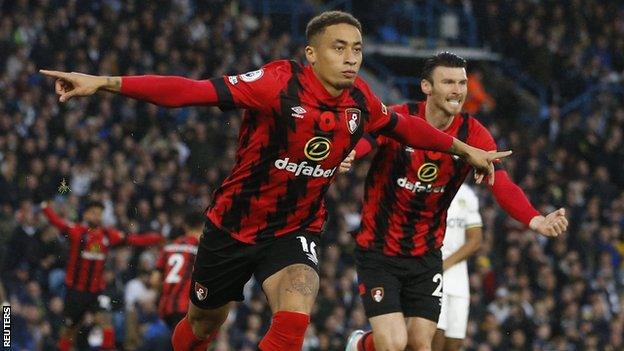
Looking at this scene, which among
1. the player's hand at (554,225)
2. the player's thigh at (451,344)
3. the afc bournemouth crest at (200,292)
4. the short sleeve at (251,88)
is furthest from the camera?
the player's thigh at (451,344)

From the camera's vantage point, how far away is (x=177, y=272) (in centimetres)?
1349

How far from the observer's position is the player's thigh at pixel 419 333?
31.2 ft

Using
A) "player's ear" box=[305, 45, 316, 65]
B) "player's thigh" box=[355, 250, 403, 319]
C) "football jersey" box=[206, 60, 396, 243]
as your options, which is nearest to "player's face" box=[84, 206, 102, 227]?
"player's thigh" box=[355, 250, 403, 319]

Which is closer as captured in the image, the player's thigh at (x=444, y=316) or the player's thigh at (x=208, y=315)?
the player's thigh at (x=208, y=315)

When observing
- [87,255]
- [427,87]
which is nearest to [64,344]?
[87,255]

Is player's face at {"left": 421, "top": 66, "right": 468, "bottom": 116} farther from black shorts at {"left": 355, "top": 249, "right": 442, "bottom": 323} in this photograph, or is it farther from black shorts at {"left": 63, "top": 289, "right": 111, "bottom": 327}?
black shorts at {"left": 63, "top": 289, "right": 111, "bottom": 327}

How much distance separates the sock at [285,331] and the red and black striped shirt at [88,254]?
709cm

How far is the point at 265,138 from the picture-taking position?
26.0 ft

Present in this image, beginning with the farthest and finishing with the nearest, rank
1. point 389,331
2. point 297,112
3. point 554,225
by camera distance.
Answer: point 389,331 < point 554,225 < point 297,112

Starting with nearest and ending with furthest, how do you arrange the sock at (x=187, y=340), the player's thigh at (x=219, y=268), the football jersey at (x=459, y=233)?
the player's thigh at (x=219, y=268), the sock at (x=187, y=340), the football jersey at (x=459, y=233)

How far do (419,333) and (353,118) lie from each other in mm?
2123

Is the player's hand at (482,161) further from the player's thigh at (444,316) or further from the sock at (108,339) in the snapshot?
the sock at (108,339)

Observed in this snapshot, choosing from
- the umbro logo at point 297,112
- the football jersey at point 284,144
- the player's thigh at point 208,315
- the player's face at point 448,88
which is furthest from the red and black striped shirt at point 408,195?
the umbro logo at point 297,112

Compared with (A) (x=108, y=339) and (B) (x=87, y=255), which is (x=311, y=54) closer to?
(A) (x=108, y=339)
